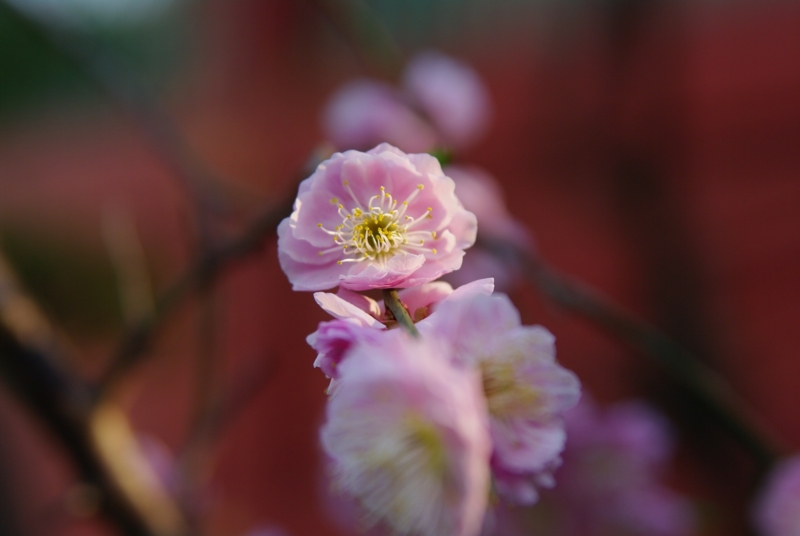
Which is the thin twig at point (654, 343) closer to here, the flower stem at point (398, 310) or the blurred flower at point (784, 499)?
the blurred flower at point (784, 499)

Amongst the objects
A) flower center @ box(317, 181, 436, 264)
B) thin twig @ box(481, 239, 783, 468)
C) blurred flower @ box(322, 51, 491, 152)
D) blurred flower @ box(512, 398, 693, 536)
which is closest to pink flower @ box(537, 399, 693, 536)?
blurred flower @ box(512, 398, 693, 536)

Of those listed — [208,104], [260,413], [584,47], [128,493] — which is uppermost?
[584,47]

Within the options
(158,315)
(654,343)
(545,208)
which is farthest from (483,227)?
(545,208)

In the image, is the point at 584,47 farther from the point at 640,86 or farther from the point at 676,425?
the point at 676,425

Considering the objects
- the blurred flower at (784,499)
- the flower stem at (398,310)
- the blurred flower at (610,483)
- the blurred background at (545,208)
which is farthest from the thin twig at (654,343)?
the blurred background at (545,208)

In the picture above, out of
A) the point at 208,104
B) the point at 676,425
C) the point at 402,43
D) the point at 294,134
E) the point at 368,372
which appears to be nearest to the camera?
the point at 368,372

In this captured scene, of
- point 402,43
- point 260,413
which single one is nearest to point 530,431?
point 260,413

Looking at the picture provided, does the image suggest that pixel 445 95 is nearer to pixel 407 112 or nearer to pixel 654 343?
pixel 407 112
